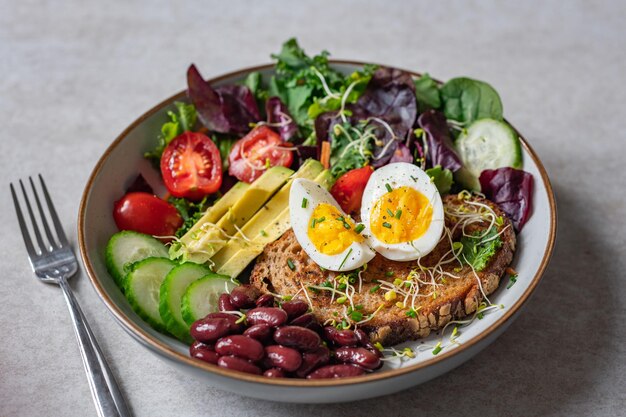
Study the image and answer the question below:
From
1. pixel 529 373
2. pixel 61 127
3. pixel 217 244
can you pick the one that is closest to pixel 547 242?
pixel 529 373

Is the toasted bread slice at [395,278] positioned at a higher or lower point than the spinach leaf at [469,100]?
lower

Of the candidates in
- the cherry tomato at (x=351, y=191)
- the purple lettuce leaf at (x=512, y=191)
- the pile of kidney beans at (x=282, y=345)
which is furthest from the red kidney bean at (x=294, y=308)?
the purple lettuce leaf at (x=512, y=191)

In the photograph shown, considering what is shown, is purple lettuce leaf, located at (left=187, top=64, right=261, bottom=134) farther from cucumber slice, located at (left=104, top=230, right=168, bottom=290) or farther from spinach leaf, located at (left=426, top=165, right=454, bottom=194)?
spinach leaf, located at (left=426, top=165, right=454, bottom=194)

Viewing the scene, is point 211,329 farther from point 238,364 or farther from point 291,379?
point 291,379

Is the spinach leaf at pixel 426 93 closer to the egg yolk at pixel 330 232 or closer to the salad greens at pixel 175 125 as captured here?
the egg yolk at pixel 330 232

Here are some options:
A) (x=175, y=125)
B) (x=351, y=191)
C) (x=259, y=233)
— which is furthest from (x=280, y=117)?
(x=259, y=233)

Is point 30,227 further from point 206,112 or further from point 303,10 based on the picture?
point 303,10
